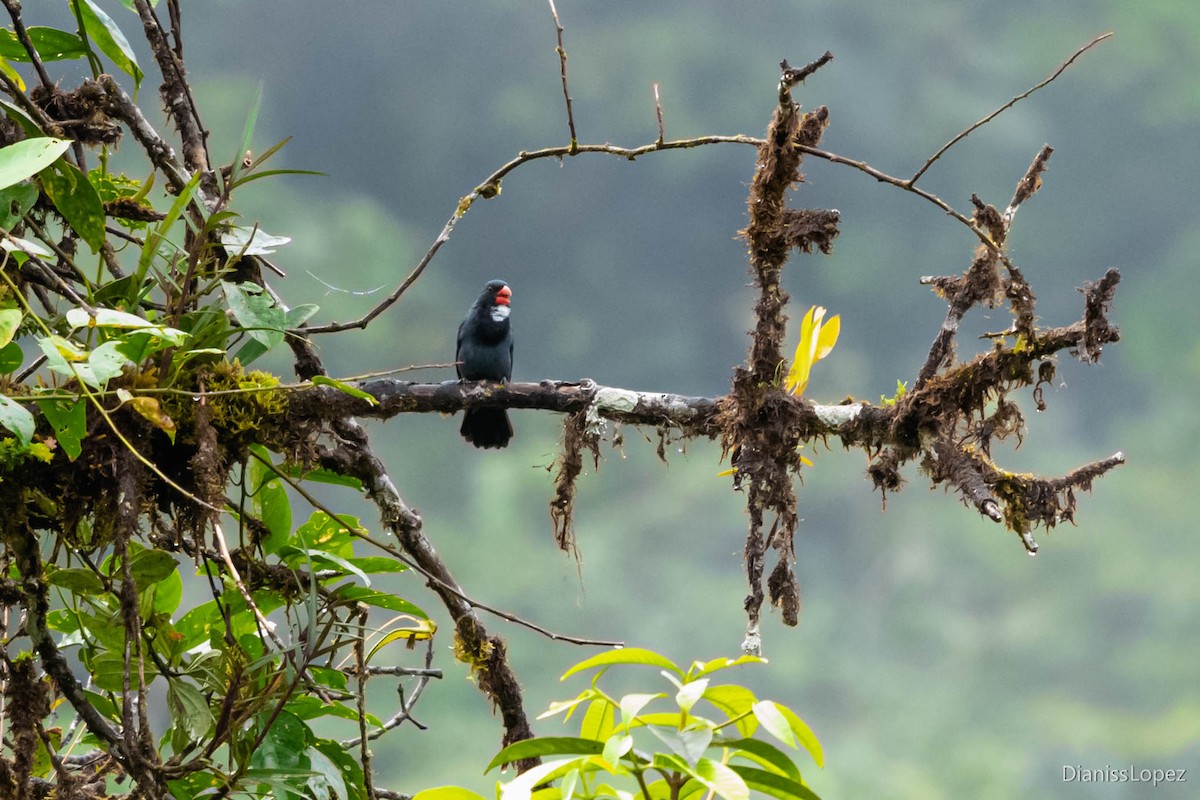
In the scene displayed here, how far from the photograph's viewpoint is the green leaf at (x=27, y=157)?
1.49 meters

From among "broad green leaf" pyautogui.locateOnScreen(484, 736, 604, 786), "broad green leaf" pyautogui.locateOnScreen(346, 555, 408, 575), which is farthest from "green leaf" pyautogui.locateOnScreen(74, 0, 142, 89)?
"broad green leaf" pyautogui.locateOnScreen(484, 736, 604, 786)

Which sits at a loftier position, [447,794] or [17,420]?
[17,420]

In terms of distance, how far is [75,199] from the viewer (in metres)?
1.87

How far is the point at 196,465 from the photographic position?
1834mm

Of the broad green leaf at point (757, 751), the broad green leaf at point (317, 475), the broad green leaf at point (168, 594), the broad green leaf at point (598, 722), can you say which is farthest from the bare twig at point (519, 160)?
the broad green leaf at point (757, 751)

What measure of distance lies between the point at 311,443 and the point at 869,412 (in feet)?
3.38

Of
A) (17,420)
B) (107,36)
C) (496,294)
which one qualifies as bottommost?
(17,420)

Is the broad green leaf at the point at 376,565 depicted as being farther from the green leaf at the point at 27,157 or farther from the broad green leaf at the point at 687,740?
the broad green leaf at the point at 687,740

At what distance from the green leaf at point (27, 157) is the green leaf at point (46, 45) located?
0.59 metres

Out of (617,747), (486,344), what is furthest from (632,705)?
(486,344)

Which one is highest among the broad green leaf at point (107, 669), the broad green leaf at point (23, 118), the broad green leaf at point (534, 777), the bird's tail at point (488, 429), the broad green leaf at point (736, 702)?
the bird's tail at point (488, 429)

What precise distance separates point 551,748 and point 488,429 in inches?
108

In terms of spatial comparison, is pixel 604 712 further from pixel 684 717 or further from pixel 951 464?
pixel 951 464

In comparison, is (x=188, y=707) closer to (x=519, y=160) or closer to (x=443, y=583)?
(x=443, y=583)
